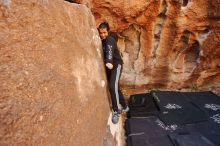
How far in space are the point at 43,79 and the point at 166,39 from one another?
2.53 meters

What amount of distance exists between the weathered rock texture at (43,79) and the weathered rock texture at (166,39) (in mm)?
1378

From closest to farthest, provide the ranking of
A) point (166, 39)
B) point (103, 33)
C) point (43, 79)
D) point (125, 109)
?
point (43, 79) < point (103, 33) < point (125, 109) < point (166, 39)

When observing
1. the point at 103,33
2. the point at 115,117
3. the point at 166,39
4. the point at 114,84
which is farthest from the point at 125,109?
the point at 166,39

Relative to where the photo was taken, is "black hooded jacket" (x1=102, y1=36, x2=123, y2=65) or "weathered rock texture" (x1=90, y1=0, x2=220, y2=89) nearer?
"black hooded jacket" (x1=102, y1=36, x2=123, y2=65)

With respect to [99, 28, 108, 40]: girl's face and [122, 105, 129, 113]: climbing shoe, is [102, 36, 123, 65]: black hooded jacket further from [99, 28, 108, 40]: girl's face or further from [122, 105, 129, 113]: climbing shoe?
[122, 105, 129, 113]: climbing shoe

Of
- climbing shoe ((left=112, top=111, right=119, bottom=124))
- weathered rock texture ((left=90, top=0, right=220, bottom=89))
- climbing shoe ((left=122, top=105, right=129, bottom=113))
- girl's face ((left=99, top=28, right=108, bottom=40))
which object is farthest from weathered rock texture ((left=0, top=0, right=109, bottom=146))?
weathered rock texture ((left=90, top=0, right=220, bottom=89))

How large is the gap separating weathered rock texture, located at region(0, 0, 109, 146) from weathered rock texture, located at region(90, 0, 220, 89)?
1.38m

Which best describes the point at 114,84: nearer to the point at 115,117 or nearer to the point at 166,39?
the point at 115,117

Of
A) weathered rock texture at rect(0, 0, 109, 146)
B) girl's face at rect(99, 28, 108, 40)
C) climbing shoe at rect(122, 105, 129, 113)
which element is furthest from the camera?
climbing shoe at rect(122, 105, 129, 113)

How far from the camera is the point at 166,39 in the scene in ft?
10.9

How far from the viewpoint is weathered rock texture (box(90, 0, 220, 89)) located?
3.00 m

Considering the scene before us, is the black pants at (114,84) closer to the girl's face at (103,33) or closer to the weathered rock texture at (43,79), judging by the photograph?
the girl's face at (103,33)

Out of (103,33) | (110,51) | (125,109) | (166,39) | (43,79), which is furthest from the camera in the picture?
(166,39)

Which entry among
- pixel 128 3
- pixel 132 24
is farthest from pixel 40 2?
pixel 132 24
